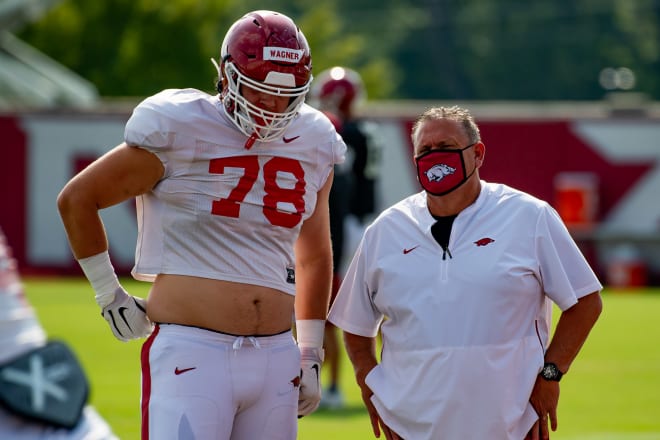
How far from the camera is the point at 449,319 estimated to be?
4277 millimetres

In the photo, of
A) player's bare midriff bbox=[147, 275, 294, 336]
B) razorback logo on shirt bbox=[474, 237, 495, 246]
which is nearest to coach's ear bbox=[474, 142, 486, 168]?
razorback logo on shirt bbox=[474, 237, 495, 246]

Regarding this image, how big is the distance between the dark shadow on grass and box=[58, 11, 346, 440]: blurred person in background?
4037 mm

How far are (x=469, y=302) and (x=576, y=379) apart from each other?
609 cm

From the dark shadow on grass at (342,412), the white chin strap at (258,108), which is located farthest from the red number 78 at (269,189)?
the dark shadow on grass at (342,412)

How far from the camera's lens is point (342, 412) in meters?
8.55

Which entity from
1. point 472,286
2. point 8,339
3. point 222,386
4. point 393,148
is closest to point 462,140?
point 472,286

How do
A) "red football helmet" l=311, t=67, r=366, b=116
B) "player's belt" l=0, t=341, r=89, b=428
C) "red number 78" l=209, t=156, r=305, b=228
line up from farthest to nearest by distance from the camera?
"red football helmet" l=311, t=67, r=366, b=116
"red number 78" l=209, t=156, r=305, b=228
"player's belt" l=0, t=341, r=89, b=428

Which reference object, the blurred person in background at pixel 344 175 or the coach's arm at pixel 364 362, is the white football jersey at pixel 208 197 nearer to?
the coach's arm at pixel 364 362

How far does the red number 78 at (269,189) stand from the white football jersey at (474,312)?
344 mm

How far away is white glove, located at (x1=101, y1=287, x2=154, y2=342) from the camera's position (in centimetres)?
431

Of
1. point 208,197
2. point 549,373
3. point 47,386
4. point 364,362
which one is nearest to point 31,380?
point 47,386

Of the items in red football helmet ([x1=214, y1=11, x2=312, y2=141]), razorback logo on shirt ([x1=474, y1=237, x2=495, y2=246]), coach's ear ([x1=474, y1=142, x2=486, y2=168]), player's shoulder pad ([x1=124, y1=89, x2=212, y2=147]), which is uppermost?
red football helmet ([x1=214, y1=11, x2=312, y2=141])

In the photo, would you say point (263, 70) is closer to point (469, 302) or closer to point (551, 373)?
point (469, 302)

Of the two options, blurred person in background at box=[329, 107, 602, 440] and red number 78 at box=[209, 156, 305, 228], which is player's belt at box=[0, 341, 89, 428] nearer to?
red number 78 at box=[209, 156, 305, 228]
